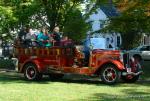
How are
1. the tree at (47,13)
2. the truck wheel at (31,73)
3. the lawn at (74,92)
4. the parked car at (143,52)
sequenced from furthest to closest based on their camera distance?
the parked car at (143,52) → the tree at (47,13) → the truck wheel at (31,73) → the lawn at (74,92)

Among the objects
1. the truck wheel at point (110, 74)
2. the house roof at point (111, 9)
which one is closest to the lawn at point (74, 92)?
the truck wheel at point (110, 74)

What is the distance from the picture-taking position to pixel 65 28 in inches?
1055

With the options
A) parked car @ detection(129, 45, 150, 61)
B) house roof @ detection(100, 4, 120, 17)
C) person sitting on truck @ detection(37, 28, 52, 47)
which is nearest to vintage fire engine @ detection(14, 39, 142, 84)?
person sitting on truck @ detection(37, 28, 52, 47)

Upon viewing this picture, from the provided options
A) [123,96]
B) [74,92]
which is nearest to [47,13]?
[74,92]

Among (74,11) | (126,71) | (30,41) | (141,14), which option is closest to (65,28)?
(74,11)

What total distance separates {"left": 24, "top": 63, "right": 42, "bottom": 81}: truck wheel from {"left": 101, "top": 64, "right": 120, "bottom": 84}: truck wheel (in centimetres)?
287

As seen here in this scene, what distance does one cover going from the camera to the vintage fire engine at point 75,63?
60.4 ft

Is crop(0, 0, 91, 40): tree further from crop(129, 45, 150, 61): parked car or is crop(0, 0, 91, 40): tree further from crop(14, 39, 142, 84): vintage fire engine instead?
crop(129, 45, 150, 61): parked car

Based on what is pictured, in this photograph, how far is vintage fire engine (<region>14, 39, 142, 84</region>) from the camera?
18.4 m

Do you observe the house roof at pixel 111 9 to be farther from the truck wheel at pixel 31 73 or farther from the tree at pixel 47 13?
the truck wheel at pixel 31 73

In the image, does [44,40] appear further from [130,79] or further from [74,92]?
[74,92]

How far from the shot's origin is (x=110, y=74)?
18453mm

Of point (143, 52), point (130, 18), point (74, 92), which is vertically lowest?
point (74, 92)

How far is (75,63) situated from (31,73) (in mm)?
1973
